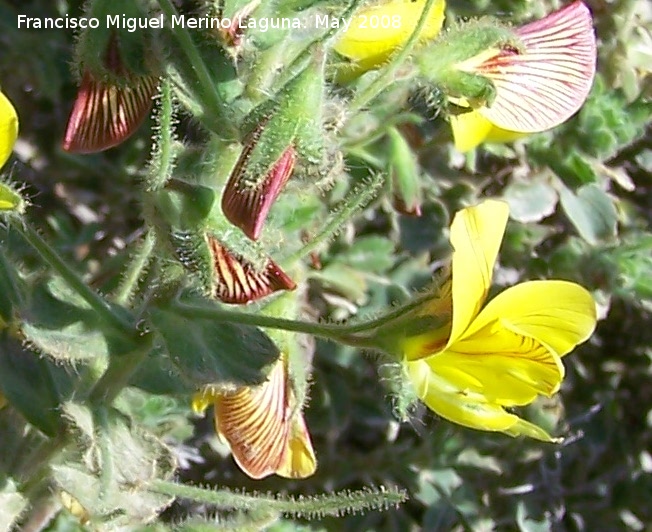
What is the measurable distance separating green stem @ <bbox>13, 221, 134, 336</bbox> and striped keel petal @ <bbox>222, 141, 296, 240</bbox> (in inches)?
10.9

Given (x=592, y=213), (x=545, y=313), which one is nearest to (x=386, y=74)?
Result: (x=545, y=313)

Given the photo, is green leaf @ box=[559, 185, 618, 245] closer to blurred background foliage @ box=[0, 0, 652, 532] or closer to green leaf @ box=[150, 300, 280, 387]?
blurred background foliage @ box=[0, 0, 652, 532]

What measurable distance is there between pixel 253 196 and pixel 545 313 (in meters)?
0.40

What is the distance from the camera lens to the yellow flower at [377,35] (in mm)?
1438

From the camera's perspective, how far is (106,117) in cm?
142

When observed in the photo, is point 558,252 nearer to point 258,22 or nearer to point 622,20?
point 622,20

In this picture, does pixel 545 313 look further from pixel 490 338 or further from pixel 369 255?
pixel 369 255

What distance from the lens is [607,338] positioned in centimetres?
254

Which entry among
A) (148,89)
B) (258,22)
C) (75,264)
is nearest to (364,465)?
(75,264)

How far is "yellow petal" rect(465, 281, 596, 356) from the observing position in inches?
46.0

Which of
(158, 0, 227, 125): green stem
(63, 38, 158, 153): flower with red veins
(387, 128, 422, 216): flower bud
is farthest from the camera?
(387, 128, 422, 216): flower bud

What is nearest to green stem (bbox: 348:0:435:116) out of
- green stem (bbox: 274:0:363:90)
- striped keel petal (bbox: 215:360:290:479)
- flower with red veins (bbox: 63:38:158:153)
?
green stem (bbox: 274:0:363:90)

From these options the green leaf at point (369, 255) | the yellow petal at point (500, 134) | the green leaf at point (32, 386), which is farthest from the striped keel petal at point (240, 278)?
the green leaf at point (369, 255)

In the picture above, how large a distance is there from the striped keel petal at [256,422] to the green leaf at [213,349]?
162 mm
